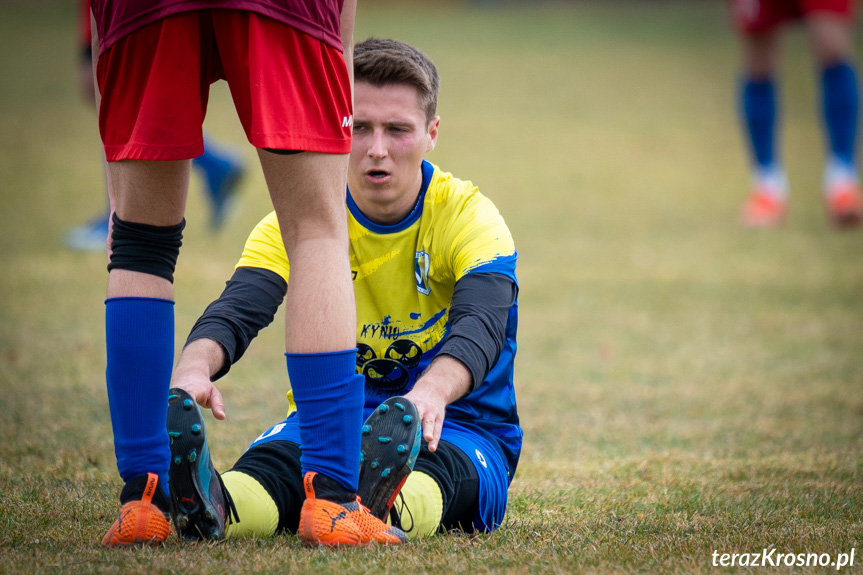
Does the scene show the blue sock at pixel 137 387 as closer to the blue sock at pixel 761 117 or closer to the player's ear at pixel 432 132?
the player's ear at pixel 432 132

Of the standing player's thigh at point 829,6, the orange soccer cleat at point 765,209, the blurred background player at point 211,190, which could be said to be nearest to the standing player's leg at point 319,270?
the blurred background player at point 211,190

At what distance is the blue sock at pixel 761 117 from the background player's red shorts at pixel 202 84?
6.66 m

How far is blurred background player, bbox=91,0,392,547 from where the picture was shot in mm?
1824

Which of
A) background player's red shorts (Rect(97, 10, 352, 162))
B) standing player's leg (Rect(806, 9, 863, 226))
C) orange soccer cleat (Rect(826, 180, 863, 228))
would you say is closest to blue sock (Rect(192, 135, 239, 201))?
standing player's leg (Rect(806, 9, 863, 226))

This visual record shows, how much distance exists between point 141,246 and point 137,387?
0.93ft

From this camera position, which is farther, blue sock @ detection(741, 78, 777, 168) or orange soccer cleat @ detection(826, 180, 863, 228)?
blue sock @ detection(741, 78, 777, 168)

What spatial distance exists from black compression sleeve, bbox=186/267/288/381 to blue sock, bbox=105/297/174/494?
0.88 ft

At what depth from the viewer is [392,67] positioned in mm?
2297

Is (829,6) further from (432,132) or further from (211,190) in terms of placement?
(432,132)

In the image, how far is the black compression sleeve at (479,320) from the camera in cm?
212

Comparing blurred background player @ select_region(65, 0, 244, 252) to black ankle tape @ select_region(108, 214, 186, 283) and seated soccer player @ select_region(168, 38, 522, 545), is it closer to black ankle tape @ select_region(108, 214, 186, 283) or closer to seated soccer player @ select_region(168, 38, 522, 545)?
seated soccer player @ select_region(168, 38, 522, 545)

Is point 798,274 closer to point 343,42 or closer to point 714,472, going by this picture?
point 714,472

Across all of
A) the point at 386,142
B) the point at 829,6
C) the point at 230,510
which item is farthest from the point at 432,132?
the point at 829,6

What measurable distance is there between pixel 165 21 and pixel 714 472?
2104 mm
